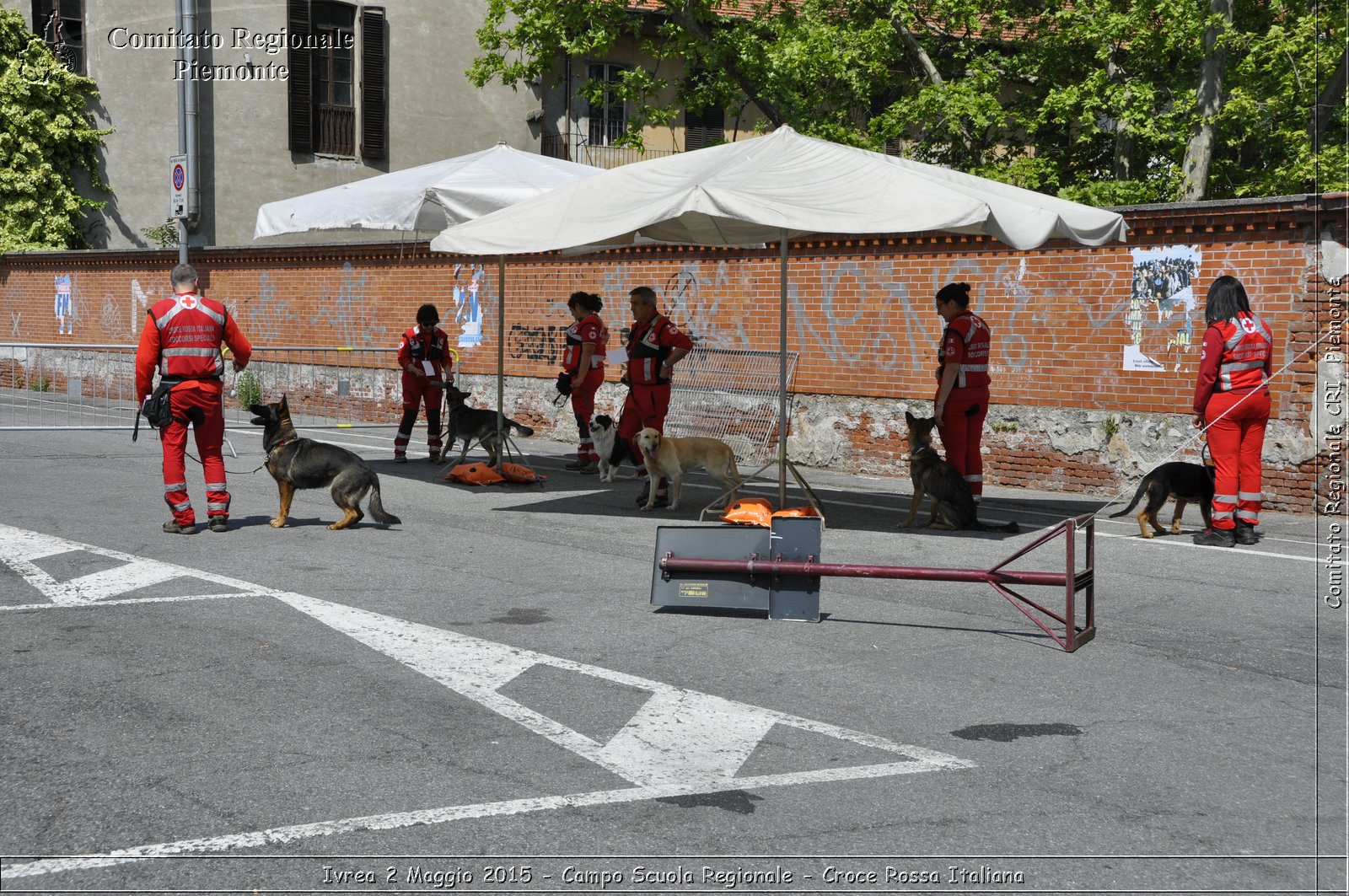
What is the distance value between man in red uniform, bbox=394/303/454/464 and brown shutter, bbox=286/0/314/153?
18.0 meters

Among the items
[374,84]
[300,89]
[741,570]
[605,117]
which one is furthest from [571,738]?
[605,117]

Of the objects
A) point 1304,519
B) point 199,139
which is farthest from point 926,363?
point 199,139

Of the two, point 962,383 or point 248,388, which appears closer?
point 962,383

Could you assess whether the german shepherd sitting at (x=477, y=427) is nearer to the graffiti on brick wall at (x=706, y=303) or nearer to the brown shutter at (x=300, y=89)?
the graffiti on brick wall at (x=706, y=303)

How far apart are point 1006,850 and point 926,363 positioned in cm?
1042

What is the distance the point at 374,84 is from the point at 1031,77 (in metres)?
15.7

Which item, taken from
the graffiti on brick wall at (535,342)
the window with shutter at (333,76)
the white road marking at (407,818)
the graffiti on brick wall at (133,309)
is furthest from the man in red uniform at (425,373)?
the window with shutter at (333,76)

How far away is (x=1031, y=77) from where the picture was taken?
2350 centimetres

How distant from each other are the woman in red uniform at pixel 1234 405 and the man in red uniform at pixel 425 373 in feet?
26.9

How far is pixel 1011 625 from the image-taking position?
7.11 m

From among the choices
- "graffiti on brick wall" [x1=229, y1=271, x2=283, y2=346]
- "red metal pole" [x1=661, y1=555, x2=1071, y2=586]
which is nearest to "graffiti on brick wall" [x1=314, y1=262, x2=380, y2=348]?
"graffiti on brick wall" [x1=229, y1=271, x2=283, y2=346]

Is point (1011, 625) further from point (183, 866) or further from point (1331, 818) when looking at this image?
point (183, 866)

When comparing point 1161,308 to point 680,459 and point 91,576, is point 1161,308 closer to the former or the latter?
point 680,459

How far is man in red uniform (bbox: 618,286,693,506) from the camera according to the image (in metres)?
11.7
